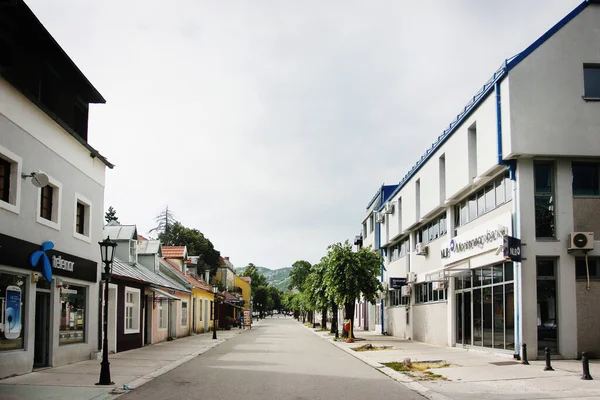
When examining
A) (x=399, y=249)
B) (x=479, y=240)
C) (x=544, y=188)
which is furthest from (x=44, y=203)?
(x=399, y=249)

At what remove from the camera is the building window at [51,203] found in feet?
54.4

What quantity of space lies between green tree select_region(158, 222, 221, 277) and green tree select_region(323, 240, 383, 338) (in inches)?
1894

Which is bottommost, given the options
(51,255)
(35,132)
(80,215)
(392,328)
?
(392,328)

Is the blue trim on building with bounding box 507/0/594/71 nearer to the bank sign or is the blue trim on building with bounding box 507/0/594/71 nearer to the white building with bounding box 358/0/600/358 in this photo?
the white building with bounding box 358/0/600/358

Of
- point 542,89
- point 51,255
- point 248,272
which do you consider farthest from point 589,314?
point 248,272

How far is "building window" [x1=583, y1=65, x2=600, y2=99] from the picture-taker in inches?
771

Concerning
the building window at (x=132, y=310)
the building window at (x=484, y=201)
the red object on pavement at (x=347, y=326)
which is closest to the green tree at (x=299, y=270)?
the red object on pavement at (x=347, y=326)

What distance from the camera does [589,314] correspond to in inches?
730

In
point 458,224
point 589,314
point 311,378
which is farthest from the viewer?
point 458,224

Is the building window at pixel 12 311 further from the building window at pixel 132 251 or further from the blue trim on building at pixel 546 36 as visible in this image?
the building window at pixel 132 251

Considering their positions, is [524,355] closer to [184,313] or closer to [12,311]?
[12,311]

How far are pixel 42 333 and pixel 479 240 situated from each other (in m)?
14.4

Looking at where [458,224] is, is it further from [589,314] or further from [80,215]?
[80,215]

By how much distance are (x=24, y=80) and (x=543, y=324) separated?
16.2 m
